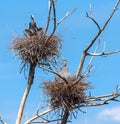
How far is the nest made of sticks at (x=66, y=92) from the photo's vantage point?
20.2 ft

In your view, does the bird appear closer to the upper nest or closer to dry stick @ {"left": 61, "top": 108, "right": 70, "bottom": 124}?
the upper nest

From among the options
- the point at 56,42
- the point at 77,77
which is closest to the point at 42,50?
the point at 56,42

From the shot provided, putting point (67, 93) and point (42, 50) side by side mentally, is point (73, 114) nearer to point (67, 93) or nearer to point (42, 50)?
point (67, 93)

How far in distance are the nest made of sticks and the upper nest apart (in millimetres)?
544

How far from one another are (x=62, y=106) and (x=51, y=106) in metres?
0.13

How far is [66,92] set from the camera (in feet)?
20.3

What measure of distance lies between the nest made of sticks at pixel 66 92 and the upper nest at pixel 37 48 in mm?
544

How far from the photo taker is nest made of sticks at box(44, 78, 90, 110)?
6.16m

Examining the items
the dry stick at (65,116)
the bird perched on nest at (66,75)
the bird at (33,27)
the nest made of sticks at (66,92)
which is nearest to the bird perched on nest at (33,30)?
the bird at (33,27)

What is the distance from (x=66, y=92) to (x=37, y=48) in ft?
2.42

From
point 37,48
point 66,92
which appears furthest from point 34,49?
point 66,92

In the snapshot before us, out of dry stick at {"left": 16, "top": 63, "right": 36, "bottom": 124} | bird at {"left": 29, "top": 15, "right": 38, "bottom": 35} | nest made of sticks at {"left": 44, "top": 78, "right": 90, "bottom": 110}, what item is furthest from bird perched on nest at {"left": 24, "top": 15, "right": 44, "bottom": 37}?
nest made of sticks at {"left": 44, "top": 78, "right": 90, "bottom": 110}

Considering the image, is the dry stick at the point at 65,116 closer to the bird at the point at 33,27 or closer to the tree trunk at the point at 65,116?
the tree trunk at the point at 65,116

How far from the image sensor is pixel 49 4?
5707mm
